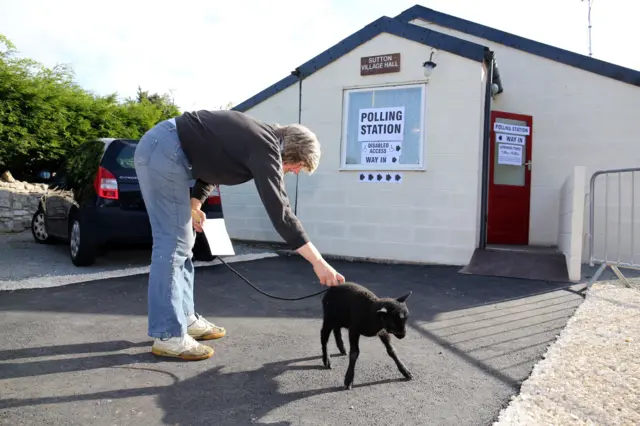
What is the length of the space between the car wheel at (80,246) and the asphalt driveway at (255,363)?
2.83 ft

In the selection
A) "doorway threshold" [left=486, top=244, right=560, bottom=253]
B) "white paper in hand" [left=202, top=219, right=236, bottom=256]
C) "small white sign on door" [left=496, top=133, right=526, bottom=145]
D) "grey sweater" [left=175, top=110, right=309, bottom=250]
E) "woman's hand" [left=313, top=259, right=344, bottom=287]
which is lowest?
"doorway threshold" [left=486, top=244, right=560, bottom=253]

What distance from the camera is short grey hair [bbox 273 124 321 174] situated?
9.48ft

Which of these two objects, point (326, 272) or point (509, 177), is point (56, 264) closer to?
point (326, 272)

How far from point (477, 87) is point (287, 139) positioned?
517 centimetres

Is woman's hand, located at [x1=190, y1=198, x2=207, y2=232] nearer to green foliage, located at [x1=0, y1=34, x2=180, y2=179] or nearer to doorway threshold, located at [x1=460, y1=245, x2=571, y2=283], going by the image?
doorway threshold, located at [x1=460, y1=245, x2=571, y2=283]

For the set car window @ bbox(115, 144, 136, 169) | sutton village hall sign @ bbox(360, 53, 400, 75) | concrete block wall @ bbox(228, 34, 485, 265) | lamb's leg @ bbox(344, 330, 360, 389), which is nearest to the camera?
lamb's leg @ bbox(344, 330, 360, 389)

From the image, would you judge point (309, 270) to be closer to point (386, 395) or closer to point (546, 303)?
point (546, 303)

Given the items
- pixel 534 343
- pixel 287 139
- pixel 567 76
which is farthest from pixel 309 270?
pixel 567 76

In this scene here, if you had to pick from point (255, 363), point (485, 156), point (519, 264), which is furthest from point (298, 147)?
point (485, 156)

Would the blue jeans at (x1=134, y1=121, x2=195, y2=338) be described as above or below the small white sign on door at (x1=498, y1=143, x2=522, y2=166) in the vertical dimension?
below

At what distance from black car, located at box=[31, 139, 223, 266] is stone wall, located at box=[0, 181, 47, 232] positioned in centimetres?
370

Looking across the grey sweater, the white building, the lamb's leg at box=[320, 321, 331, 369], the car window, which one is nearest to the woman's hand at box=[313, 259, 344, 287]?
the grey sweater

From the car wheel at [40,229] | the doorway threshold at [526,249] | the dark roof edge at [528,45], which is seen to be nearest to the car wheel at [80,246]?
the car wheel at [40,229]

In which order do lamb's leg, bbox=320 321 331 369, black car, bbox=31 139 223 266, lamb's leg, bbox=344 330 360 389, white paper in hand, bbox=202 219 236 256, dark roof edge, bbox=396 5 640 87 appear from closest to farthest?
lamb's leg, bbox=344 330 360 389, lamb's leg, bbox=320 321 331 369, white paper in hand, bbox=202 219 236 256, black car, bbox=31 139 223 266, dark roof edge, bbox=396 5 640 87
